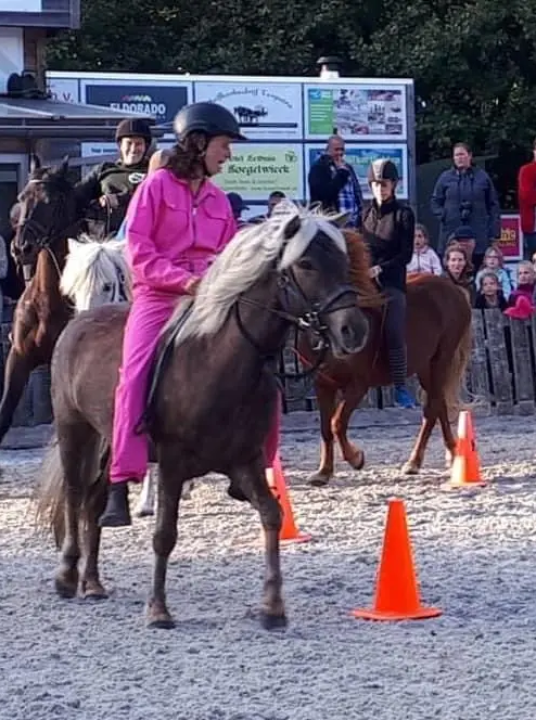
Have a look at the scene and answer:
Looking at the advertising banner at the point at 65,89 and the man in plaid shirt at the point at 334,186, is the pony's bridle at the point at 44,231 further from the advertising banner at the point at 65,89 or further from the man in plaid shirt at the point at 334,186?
the advertising banner at the point at 65,89

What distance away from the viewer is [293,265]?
7141mm

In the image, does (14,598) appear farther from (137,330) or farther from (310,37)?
(310,37)

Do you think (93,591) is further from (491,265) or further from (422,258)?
(491,265)

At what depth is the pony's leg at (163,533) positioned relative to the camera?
24.7 feet

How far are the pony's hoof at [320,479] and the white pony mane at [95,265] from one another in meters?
2.69

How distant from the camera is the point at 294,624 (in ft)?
24.8

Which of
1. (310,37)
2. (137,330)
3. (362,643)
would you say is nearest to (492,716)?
(362,643)

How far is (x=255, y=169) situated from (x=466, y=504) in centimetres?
1036

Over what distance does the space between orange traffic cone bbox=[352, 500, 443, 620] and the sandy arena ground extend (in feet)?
0.35

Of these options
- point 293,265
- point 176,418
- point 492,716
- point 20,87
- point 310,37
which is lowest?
point 492,716

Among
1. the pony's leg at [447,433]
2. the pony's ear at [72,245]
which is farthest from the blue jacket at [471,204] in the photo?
the pony's ear at [72,245]

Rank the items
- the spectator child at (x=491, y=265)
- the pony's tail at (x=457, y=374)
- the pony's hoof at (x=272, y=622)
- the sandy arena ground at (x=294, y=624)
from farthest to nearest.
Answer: the spectator child at (x=491, y=265) < the pony's tail at (x=457, y=374) < the pony's hoof at (x=272, y=622) < the sandy arena ground at (x=294, y=624)

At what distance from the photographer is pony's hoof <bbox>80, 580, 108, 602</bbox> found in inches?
324

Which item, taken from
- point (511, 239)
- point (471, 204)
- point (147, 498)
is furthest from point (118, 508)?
point (511, 239)
